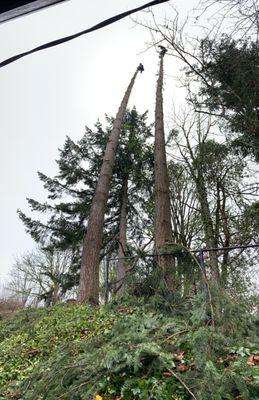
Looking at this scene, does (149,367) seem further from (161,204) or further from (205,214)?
(205,214)

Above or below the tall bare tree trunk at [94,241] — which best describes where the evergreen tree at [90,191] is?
above

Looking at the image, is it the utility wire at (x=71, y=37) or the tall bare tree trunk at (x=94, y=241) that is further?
the tall bare tree trunk at (x=94, y=241)

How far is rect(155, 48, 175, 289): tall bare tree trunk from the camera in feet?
17.8

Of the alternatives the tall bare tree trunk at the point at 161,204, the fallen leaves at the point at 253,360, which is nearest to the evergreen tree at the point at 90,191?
the tall bare tree trunk at the point at 161,204

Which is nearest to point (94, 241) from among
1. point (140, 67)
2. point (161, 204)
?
point (161, 204)

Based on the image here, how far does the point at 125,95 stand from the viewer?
36.4ft

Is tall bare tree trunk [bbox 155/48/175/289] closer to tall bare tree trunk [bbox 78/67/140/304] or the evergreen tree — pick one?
tall bare tree trunk [bbox 78/67/140/304]

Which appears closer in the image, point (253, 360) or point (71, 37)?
point (71, 37)

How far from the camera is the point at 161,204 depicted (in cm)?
721

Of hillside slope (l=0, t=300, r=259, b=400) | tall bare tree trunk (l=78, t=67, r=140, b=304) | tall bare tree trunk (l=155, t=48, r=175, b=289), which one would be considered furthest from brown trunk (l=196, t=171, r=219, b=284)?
hillside slope (l=0, t=300, r=259, b=400)

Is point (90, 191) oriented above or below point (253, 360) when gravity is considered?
above

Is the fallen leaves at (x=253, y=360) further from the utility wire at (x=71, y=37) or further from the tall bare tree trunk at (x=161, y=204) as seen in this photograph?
the utility wire at (x=71, y=37)

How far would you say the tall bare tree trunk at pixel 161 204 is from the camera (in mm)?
5425

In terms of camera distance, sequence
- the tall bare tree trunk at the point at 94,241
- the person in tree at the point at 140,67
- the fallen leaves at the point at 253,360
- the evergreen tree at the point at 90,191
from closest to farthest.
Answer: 1. the fallen leaves at the point at 253,360
2. the tall bare tree trunk at the point at 94,241
3. the person in tree at the point at 140,67
4. the evergreen tree at the point at 90,191
